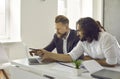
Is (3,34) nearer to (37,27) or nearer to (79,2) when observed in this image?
(37,27)

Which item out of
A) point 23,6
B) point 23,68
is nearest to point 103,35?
point 23,68

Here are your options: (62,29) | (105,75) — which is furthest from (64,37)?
(105,75)

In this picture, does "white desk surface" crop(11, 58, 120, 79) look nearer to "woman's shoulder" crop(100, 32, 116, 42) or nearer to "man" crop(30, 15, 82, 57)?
"woman's shoulder" crop(100, 32, 116, 42)

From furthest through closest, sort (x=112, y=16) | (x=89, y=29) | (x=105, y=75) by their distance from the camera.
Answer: (x=112, y=16)
(x=89, y=29)
(x=105, y=75)

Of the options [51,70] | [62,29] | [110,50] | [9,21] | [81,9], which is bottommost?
[51,70]

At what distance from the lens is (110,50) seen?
1901mm

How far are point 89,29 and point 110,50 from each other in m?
0.29

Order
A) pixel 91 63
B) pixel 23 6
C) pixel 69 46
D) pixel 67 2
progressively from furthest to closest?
1. pixel 67 2
2. pixel 23 6
3. pixel 69 46
4. pixel 91 63

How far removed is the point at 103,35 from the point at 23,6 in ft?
6.22

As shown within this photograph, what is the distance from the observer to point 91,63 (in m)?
1.62

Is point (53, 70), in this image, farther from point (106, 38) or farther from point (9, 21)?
point (9, 21)

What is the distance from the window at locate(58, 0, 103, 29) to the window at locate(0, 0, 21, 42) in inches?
51.8

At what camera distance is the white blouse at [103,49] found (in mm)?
1898

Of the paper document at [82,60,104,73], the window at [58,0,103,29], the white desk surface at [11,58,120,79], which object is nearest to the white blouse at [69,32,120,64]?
the white desk surface at [11,58,120,79]
